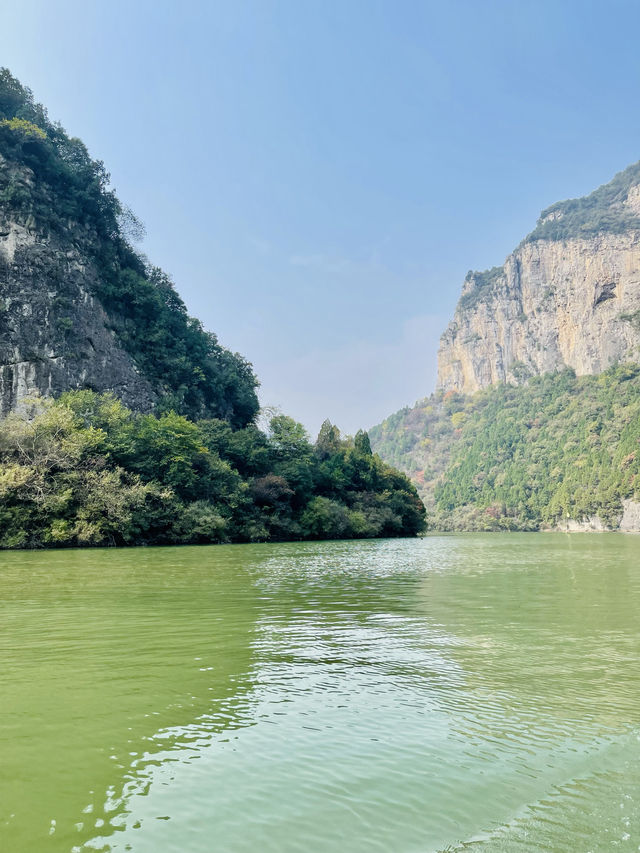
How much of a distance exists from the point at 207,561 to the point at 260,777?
21.4 meters

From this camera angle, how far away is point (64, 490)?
34.0 m

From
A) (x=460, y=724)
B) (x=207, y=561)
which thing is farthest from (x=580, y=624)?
(x=207, y=561)

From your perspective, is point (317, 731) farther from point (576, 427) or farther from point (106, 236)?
point (576, 427)

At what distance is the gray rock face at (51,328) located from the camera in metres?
45.5

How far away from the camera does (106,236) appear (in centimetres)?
6044

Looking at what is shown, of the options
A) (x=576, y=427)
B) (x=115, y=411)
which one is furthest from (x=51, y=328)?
(x=576, y=427)

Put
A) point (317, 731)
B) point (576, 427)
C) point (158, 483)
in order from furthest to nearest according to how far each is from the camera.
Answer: point (576, 427)
point (158, 483)
point (317, 731)

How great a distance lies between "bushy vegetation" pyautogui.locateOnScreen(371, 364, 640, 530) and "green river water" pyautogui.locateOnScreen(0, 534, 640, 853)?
114 m

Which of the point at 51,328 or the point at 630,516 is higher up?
the point at 51,328

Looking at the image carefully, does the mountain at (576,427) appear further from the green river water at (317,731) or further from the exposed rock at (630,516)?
the green river water at (317,731)

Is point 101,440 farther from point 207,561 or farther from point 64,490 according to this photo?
point 207,561

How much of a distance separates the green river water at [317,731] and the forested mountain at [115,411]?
25.6m

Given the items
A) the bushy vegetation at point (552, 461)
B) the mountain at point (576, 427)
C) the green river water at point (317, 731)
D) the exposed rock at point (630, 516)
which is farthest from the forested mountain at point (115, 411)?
the mountain at point (576, 427)

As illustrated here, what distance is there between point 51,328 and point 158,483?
16.8 meters
